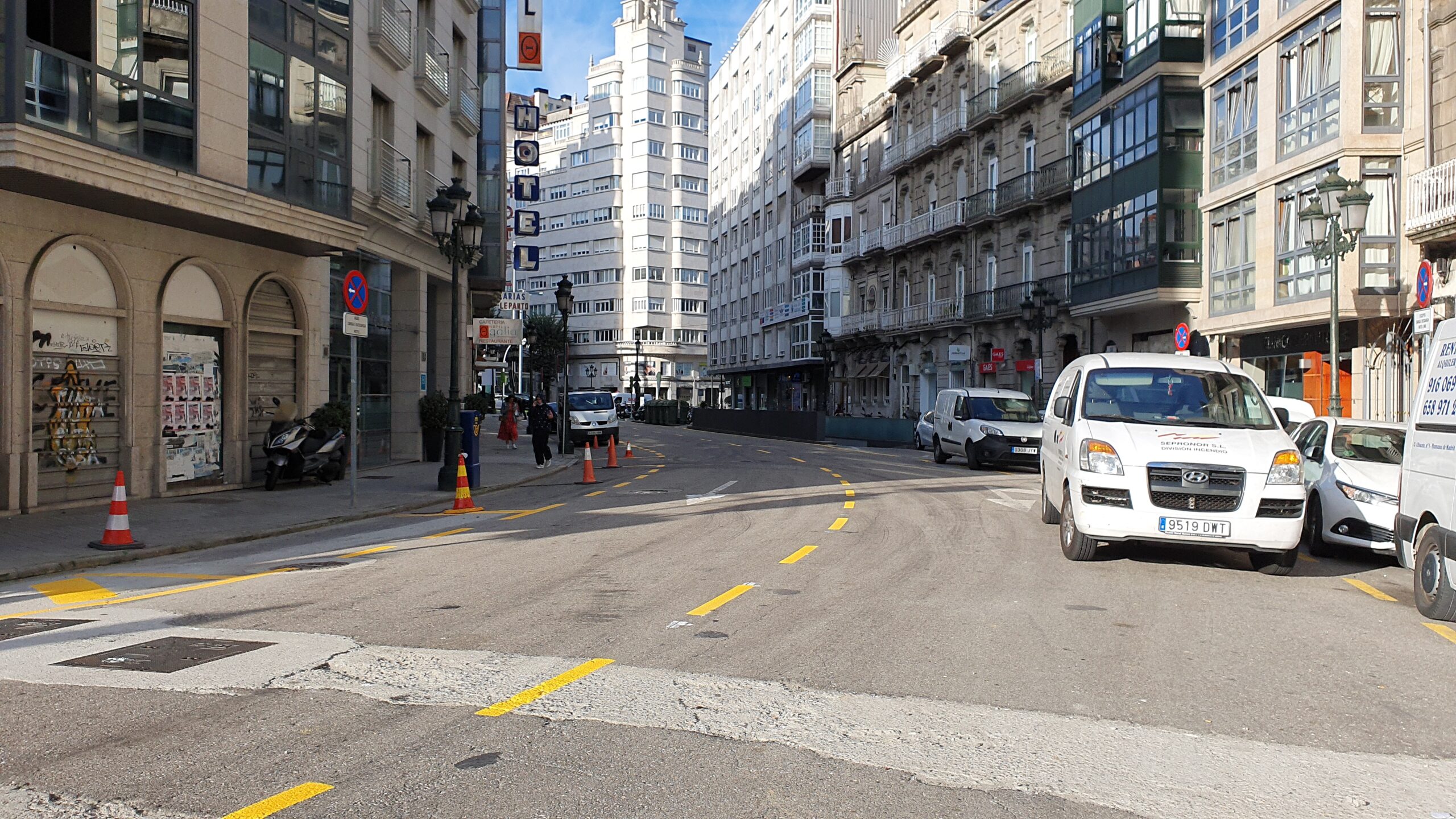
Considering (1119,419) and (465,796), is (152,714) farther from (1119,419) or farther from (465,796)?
(1119,419)

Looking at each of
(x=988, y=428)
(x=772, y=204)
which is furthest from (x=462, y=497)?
(x=772, y=204)

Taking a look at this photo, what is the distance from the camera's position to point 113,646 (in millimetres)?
6566

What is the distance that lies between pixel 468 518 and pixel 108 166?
6087 millimetres

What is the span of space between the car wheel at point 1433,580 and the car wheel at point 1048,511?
4.84 m

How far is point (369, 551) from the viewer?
445 inches

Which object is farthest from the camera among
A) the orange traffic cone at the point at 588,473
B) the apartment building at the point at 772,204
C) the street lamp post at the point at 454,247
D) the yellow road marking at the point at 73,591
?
the apartment building at the point at 772,204

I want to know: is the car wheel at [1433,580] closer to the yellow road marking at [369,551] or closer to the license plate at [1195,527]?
the license plate at [1195,527]

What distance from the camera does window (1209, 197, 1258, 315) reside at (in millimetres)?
28125

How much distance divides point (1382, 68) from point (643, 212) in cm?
8727

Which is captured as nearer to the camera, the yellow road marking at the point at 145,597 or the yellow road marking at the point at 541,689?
the yellow road marking at the point at 541,689

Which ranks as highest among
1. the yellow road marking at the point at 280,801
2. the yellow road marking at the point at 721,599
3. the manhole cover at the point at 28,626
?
the yellow road marking at the point at 280,801

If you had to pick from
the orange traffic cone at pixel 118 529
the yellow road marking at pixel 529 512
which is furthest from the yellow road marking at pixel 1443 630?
the orange traffic cone at pixel 118 529

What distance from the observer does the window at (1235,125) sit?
28000mm

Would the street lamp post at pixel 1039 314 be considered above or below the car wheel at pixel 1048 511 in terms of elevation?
above
